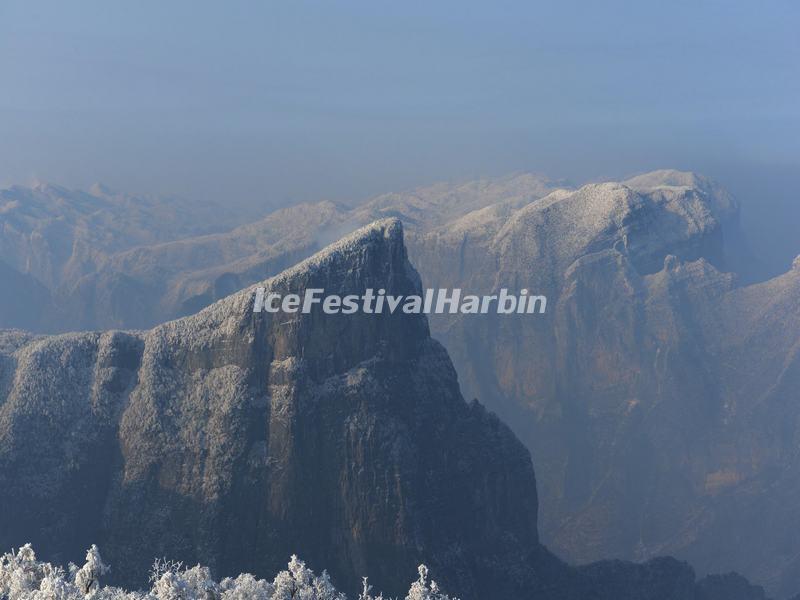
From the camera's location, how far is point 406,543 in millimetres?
137250

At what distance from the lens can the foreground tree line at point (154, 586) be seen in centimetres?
7225

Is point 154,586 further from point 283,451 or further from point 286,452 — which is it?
point 283,451

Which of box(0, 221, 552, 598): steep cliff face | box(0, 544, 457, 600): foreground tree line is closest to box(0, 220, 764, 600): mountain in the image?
box(0, 221, 552, 598): steep cliff face

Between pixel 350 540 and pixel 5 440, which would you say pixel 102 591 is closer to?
pixel 350 540

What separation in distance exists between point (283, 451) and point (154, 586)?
60302 mm

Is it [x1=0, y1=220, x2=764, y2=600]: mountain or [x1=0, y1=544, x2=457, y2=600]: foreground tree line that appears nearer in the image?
[x1=0, y1=544, x2=457, y2=600]: foreground tree line

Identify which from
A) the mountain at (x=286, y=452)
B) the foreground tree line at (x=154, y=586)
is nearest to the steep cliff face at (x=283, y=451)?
the mountain at (x=286, y=452)

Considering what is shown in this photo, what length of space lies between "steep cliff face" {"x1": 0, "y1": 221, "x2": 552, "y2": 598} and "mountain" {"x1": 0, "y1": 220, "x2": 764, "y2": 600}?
20 cm

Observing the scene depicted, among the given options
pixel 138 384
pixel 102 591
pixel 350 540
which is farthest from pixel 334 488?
pixel 102 591

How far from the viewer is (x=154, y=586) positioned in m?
80.9

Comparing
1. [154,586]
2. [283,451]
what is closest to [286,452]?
[283,451]

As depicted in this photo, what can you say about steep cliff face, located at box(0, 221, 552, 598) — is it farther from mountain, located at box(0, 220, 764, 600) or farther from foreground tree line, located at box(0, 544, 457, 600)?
foreground tree line, located at box(0, 544, 457, 600)

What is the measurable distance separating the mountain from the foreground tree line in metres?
49.1

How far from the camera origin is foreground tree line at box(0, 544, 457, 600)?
72.2 meters
